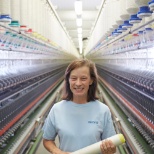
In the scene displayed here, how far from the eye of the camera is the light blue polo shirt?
87.3 inches

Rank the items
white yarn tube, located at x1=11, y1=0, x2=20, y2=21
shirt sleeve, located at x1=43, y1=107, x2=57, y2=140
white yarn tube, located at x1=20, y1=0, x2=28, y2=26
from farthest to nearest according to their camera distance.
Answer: white yarn tube, located at x1=20, y1=0, x2=28, y2=26 < white yarn tube, located at x1=11, y1=0, x2=20, y2=21 < shirt sleeve, located at x1=43, y1=107, x2=57, y2=140

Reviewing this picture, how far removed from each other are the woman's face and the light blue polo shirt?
0.09 meters

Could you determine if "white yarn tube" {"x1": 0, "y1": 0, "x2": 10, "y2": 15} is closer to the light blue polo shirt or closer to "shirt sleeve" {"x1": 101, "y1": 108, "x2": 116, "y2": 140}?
the light blue polo shirt

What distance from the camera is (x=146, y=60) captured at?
17.4 ft

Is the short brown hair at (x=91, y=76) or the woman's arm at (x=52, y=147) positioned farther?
the short brown hair at (x=91, y=76)

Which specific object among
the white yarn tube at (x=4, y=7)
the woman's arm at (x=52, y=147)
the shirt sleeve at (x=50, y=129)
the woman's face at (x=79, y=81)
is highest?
the white yarn tube at (x=4, y=7)

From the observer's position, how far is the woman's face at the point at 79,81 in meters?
2.28

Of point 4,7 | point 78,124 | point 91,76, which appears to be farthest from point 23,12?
point 78,124

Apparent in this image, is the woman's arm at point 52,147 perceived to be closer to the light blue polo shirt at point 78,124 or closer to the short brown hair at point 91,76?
the light blue polo shirt at point 78,124

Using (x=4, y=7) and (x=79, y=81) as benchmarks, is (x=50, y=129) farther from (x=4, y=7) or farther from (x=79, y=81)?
(x=4, y=7)

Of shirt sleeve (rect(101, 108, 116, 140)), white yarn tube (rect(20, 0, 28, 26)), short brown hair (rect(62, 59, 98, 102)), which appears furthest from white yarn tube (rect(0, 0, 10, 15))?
shirt sleeve (rect(101, 108, 116, 140))

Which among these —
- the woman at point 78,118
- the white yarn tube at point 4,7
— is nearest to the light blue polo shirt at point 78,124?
the woman at point 78,118

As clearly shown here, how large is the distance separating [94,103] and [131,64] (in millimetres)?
4502

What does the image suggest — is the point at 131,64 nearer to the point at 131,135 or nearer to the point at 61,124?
the point at 131,135
